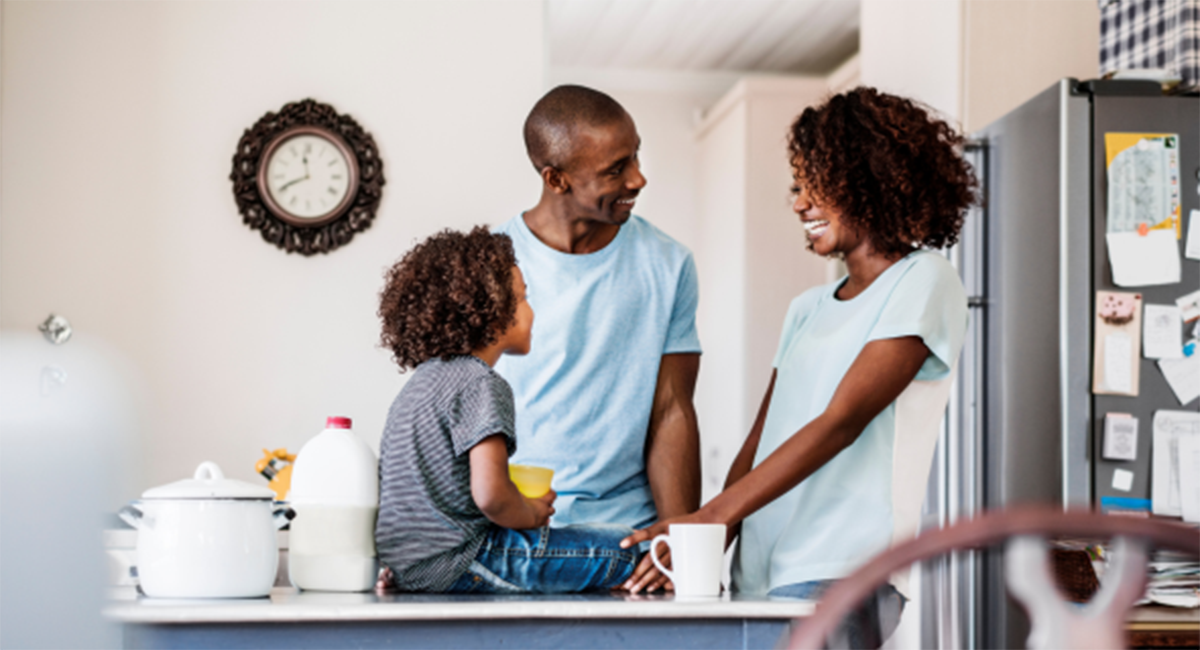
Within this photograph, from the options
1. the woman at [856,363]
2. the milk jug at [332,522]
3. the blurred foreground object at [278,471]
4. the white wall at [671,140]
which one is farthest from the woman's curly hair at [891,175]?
the white wall at [671,140]

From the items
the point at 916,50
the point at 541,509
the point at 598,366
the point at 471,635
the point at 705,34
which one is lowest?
the point at 471,635

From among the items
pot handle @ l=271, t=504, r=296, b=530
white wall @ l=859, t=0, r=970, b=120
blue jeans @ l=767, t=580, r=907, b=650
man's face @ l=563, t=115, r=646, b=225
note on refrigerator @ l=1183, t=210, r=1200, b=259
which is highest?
white wall @ l=859, t=0, r=970, b=120

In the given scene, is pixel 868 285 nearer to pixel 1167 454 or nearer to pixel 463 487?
pixel 463 487

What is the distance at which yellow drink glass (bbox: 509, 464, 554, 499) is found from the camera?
1226mm

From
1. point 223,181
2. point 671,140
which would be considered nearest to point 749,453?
point 223,181

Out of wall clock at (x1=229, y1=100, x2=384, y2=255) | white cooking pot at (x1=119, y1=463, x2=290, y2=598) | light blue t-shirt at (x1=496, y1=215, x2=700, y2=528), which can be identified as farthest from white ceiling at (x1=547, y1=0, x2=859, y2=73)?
white cooking pot at (x1=119, y1=463, x2=290, y2=598)

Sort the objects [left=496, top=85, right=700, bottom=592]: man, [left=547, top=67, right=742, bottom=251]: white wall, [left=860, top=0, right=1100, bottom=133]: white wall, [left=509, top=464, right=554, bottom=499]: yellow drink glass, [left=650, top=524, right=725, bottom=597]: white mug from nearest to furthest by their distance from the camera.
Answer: [left=650, top=524, right=725, bottom=597]: white mug < [left=509, top=464, right=554, bottom=499]: yellow drink glass < [left=496, top=85, right=700, bottom=592]: man < [left=860, top=0, right=1100, bottom=133]: white wall < [left=547, top=67, right=742, bottom=251]: white wall

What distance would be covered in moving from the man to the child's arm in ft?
1.01

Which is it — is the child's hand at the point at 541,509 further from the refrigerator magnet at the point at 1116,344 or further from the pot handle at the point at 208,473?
the refrigerator magnet at the point at 1116,344

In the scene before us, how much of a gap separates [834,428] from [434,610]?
528mm

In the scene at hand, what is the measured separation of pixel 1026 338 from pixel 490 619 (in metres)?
1.91

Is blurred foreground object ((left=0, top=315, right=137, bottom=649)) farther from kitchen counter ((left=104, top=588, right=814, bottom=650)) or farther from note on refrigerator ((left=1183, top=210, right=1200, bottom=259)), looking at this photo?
note on refrigerator ((left=1183, top=210, right=1200, bottom=259))

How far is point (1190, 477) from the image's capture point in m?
2.35

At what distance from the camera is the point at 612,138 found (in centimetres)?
156
